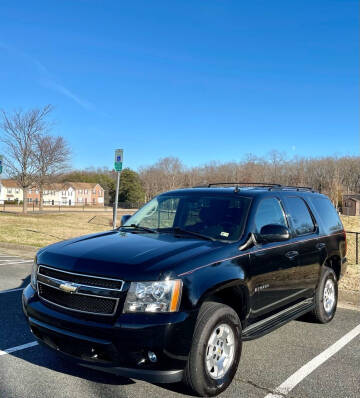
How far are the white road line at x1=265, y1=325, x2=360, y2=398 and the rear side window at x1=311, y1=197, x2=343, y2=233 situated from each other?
1473mm

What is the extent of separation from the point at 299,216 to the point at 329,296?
1.44 meters

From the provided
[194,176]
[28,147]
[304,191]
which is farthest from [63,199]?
[304,191]

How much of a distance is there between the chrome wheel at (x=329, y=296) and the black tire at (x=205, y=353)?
8.30 feet

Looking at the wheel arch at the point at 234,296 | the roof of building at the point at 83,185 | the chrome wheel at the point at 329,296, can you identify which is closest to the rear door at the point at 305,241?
the chrome wheel at the point at 329,296

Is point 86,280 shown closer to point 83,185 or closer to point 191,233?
point 191,233

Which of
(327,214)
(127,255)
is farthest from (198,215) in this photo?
(327,214)

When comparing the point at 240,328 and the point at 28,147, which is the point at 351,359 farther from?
the point at 28,147

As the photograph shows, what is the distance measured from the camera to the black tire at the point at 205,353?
3068 mm

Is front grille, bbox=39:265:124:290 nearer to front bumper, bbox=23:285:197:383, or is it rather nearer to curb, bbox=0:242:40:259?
front bumper, bbox=23:285:197:383

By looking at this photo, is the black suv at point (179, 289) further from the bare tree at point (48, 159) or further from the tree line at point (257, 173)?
the tree line at point (257, 173)

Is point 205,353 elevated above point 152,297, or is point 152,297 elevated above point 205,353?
point 152,297

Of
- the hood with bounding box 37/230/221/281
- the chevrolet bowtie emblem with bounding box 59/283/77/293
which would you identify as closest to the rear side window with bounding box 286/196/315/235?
the hood with bounding box 37/230/221/281

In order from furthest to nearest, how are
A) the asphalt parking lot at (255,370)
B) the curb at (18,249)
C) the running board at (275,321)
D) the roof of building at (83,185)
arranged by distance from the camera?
1. the roof of building at (83,185)
2. the curb at (18,249)
3. the running board at (275,321)
4. the asphalt parking lot at (255,370)

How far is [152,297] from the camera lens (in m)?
3.02
